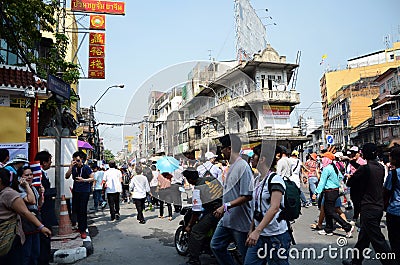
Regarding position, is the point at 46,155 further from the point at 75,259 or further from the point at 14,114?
the point at 14,114

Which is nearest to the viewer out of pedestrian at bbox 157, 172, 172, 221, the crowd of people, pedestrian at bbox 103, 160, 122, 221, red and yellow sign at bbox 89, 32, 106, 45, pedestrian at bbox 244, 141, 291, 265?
pedestrian at bbox 244, 141, 291, 265

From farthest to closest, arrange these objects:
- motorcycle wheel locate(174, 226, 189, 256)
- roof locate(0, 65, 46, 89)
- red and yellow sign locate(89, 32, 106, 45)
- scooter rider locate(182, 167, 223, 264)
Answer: red and yellow sign locate(89, 32, 106, 45), roof locate(0, 65, 46, 89), motorcycle wheel locate(174, 226, 189, 256), scooter rider locate(182, 167, 223, 264)

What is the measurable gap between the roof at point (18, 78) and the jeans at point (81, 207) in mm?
4042

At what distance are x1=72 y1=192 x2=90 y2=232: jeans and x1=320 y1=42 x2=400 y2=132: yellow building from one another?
4679cm

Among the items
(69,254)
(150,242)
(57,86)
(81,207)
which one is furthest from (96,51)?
(69,254)

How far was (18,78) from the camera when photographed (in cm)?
873

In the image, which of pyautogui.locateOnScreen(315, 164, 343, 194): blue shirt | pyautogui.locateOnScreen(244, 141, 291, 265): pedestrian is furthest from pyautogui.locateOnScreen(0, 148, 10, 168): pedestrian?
pyautogui.locateOnScreen(315, 164, 343, 194): blue shirt

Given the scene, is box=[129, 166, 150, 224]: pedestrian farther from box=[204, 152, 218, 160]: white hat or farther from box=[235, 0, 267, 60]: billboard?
box=[235, 0, 267, 60]: billboard

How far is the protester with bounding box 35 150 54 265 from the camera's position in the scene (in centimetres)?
452

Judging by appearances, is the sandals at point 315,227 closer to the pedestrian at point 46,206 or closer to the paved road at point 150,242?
the paved road at point 150,242

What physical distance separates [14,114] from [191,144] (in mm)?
5612

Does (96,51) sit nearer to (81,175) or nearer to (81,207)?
(81,175)

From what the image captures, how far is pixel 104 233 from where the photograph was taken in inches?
292

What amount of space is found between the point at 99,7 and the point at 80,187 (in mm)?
12585
